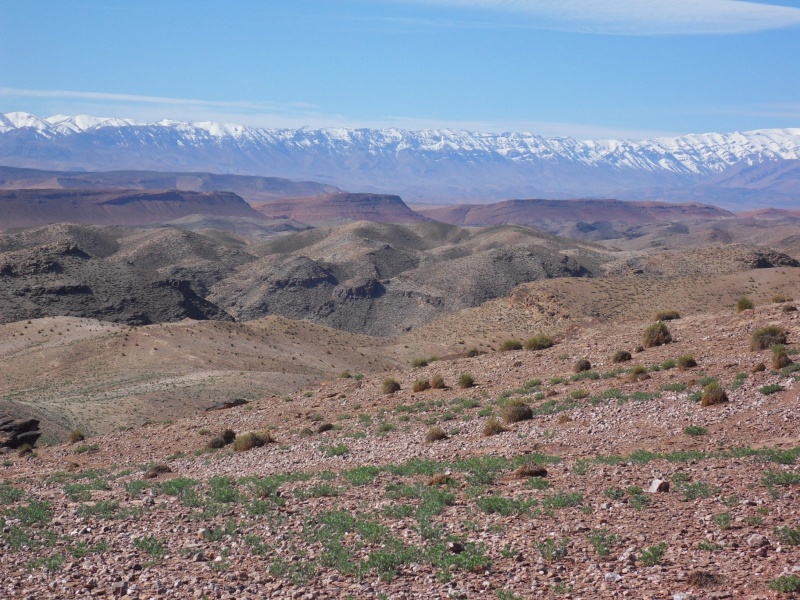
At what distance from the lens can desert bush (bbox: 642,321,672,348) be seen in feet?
80.8

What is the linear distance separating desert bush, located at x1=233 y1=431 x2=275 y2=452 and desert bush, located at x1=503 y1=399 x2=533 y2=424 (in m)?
5.83

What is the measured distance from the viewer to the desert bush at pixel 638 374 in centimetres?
2070

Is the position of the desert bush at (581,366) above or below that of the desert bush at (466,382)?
above

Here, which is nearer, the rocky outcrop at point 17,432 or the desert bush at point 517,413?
the desert bush at point 517,413

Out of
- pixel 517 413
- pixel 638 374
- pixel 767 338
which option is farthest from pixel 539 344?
pixel 517 413

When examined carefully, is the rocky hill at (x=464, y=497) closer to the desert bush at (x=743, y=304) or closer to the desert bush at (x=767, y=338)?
the desert bush at (x=767, y=338)

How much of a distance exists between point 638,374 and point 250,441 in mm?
9472

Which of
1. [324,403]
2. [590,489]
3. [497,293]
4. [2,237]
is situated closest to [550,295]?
[497,293]

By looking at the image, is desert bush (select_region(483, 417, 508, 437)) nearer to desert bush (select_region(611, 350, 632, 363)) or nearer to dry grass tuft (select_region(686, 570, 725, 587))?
desert bush (select_region(611, 350, 632, 363))

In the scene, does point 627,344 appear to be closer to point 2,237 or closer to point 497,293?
point 497,293

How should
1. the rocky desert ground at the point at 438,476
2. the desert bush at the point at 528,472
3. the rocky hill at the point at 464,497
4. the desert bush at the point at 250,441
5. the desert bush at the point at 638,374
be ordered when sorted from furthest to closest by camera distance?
the desert bush at the point at 638,374 → the desert bush at the point at 250,441 → the desert bush at the point at 528,472 → the rocky desert ground at the point at 438,476 → the rocky hill at the point at 464,497

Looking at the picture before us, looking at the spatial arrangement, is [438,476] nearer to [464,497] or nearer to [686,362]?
[464,497]

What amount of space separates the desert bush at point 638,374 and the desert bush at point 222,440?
32.6 feet

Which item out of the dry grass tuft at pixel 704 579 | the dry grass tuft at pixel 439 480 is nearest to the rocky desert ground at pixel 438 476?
the dry grass tuft at pixel 704 579
